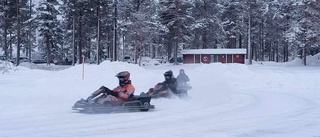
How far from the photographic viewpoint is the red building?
219ft

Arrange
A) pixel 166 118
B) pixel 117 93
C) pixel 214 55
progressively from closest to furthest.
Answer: pixel 166 118 → pixel 117 93 → pixel 214 55

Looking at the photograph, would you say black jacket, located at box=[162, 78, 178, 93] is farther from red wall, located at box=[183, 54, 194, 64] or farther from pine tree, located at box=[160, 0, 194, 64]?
red wall, located at box=[183, 54, 194, 64]

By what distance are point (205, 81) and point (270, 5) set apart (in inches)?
2230

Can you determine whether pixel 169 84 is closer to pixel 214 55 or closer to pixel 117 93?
pixel 117 93

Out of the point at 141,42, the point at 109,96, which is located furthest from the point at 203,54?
the point at 109,96

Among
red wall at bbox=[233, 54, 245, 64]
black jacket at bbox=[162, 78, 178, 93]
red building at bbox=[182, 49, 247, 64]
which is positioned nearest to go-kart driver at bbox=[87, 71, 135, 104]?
black jacket at bbox=[162, 78, 178, 93]

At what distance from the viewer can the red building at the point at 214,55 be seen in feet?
219

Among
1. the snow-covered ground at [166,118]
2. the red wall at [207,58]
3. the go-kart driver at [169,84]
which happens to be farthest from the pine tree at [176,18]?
the go-kart driver at [169,84]

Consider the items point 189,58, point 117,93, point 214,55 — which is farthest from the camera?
point 189,58

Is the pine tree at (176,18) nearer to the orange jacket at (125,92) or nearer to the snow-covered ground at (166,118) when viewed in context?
the snow-covered ground at (166,118)

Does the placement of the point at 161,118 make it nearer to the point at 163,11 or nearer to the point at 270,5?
the point at 163,11

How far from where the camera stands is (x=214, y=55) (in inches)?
2667

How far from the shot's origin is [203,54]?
67.4 meters

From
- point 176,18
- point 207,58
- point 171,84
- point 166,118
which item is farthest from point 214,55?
point 166,118
